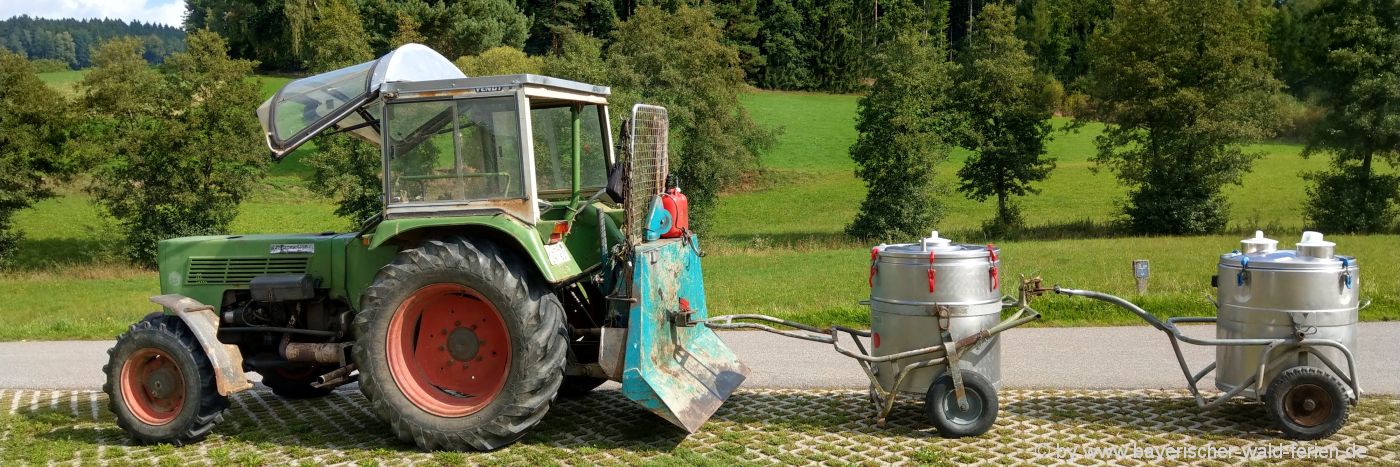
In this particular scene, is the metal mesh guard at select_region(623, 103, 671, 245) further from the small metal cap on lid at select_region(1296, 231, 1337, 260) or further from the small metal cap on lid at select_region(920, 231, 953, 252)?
the small metal cap on lid at select_region(1296, 231, 1337, 260)

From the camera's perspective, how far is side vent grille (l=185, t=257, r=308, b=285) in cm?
648

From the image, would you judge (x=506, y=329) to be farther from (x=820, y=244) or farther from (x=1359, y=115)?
(x=1359, y=115)

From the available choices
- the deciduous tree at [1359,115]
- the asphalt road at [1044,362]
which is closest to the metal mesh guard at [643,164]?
the asphalt road at [1044,362]

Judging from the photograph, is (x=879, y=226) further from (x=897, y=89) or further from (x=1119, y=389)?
(x=1119, y=389)

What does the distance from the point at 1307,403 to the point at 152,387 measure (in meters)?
6.75

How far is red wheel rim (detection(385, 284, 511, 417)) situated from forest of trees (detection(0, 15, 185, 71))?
4891 inches

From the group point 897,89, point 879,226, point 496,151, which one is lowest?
point 879,226

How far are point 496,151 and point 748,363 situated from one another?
334 cm

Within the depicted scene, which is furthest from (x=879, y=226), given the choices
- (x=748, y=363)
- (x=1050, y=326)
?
(x=748, y=363)

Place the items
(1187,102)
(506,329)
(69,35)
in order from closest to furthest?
(506,329) → (1187,102) → (69,35)

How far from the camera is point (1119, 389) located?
270 inches

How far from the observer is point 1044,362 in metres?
7.86

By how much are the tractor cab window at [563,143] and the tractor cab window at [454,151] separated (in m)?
0.59

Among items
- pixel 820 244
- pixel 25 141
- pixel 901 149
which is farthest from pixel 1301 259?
pixel 25 141
